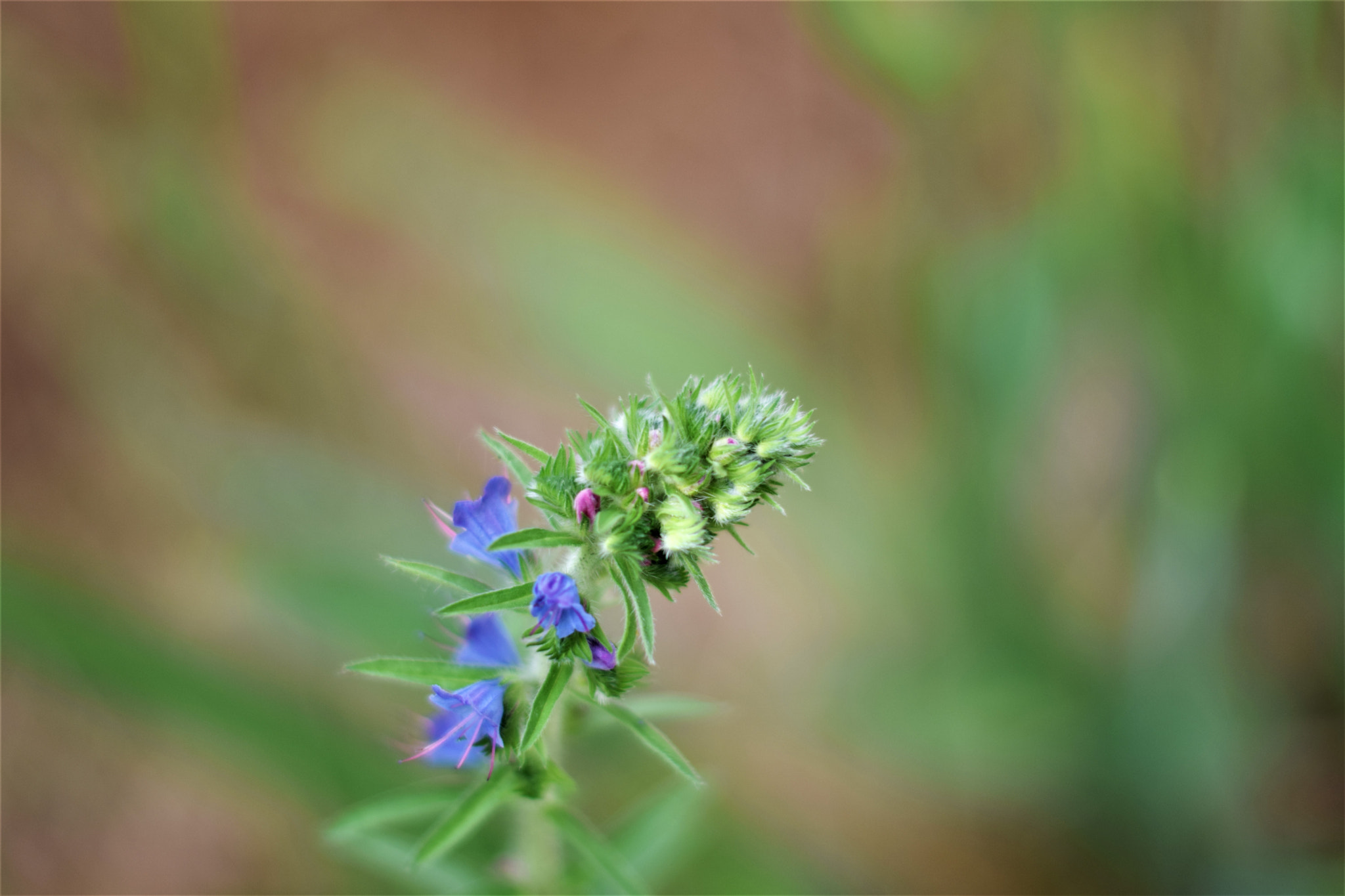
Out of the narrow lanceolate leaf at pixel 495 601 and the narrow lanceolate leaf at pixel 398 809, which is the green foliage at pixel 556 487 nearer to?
the narrow lanceolate leaf at pixel 495 601

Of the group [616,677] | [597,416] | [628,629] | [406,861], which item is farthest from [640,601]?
[406,861]

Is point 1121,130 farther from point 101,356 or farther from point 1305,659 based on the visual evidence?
point 101,356

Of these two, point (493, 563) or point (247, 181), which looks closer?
point (493, 563)

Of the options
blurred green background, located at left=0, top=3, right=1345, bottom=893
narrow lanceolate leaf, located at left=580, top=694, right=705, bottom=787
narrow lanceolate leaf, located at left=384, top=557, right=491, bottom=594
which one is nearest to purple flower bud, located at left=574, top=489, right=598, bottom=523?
narrow lanceolate leaf, located at left=384, top=557, right=491, bottom=594

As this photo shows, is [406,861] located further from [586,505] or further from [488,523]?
[586,505]

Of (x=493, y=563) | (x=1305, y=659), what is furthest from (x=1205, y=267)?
(x=493, y=563)

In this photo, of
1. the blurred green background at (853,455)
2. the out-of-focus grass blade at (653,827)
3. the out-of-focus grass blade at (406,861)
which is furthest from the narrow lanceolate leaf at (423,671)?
the blurred green background at (853,455)
